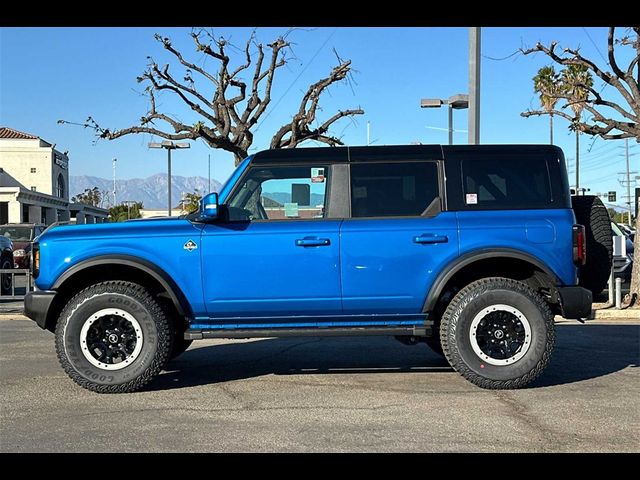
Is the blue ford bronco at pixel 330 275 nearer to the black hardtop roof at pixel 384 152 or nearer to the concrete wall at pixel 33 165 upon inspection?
the black hardtop roof at pixel 384 152

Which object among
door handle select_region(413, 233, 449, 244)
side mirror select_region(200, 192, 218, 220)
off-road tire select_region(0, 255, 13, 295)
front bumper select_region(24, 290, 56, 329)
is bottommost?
off-road tire select_region(0, 255, 13, 295)

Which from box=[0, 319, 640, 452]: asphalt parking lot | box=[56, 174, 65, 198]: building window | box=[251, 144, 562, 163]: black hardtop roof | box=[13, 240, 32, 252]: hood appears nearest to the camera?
box=[0, 319, 640, 452]: asphalt parking lot

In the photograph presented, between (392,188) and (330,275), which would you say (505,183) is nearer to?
(392,188)

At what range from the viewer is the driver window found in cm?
620

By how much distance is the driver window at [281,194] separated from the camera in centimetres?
620

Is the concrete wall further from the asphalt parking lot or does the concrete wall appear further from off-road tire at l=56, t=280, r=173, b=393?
off-road tire at l=56, t=280, r=173, b=393

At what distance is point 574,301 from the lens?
5.97 metres

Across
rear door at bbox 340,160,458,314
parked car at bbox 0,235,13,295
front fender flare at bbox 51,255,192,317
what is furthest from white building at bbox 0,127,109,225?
rear door at bbox 340,160,458,314

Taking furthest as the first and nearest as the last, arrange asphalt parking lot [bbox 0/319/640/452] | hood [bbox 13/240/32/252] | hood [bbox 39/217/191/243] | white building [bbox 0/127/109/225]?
1. white building [bbox 0/127/109/225]
2. hood [bbox 13/240/32/252]
3. hood [bbox 39/217/191/243]
4. asphalt parking lot [bbox 0/319/640/452]

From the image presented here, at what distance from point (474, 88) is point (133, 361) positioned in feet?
27.5

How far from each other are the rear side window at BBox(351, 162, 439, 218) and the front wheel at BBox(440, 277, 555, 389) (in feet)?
3.08

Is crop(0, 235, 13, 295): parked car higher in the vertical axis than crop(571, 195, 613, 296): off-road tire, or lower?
lower
